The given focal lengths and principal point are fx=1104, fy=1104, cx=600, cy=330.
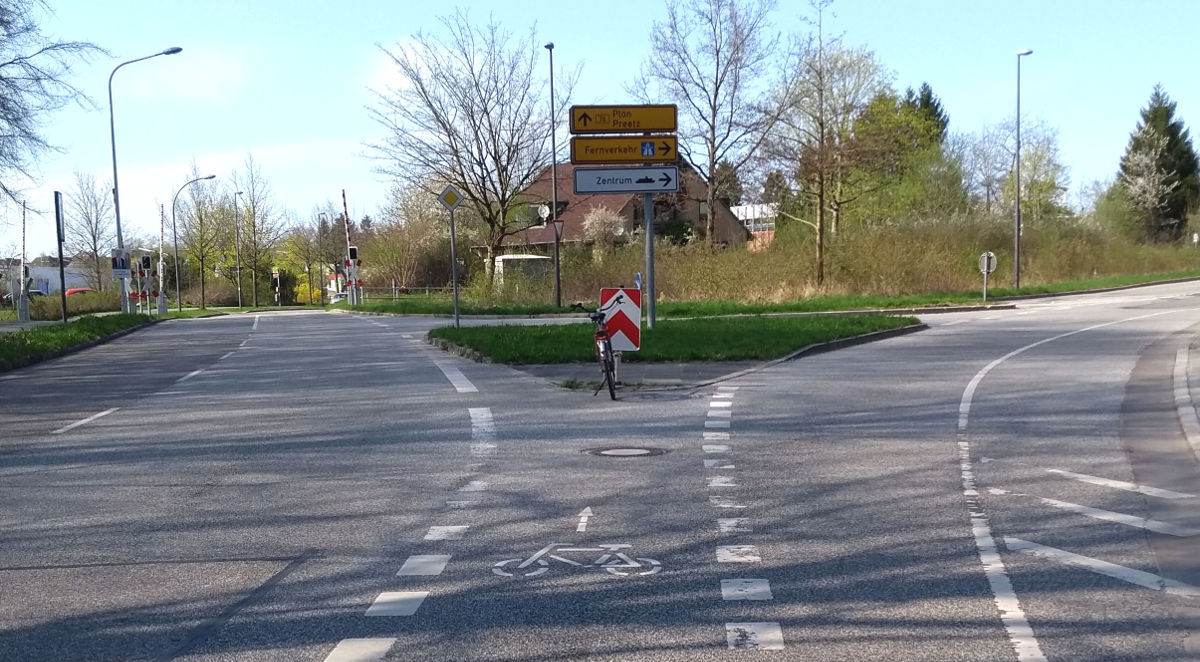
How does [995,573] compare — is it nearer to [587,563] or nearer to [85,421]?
[587,563]

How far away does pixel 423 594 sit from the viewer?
539 cm

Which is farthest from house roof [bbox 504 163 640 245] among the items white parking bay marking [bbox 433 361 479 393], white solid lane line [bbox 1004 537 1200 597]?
white solid lane line [bbox 1004 537 1200 597]

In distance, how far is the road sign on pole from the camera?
2066 cm

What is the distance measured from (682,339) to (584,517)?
42.6 ft

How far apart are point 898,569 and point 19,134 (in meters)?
22.4

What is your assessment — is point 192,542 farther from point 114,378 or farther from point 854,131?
point 854,131

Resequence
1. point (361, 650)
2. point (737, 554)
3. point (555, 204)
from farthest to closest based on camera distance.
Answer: point (555, 204)
point (737, 554)
point (361, 650)

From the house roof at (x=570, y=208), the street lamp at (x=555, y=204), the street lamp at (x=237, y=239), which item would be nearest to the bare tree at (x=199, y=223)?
the street lamp at (x=237, y=239)

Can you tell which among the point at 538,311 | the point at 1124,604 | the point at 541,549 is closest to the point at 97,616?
the point at 541,549

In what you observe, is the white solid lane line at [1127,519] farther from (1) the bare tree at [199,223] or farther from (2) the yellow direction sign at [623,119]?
(1) the bare tree at [199,223]

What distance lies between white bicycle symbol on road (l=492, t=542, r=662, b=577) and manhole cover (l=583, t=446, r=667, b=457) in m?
3.25

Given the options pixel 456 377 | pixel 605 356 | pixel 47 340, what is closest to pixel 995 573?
pixel 605 356

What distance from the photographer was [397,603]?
523 cm

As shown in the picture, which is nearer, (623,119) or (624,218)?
(623,119)
